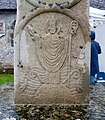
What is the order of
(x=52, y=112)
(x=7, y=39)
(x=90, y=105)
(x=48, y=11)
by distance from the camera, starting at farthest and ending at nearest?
(x=7, y=39), (x=90, y=105), (x=48, y=11), (x=52, y=112)

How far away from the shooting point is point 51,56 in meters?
5.55

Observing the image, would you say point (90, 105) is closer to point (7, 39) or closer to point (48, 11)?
point (48, 11)

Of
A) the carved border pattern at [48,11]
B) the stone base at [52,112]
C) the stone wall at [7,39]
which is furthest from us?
the stone wall at [7,39]

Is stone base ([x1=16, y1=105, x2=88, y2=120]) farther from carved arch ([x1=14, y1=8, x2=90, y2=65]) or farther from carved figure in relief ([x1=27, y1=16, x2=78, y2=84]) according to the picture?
carved arch ([x1=14, y1=8, x2=90, y2=65])

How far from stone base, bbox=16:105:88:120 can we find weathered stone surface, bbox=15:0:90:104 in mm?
198

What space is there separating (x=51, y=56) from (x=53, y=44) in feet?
0.63

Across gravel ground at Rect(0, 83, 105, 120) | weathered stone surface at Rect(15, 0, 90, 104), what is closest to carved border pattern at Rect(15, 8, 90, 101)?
weathered stone surface at Rect(15, 0, 90, 104)

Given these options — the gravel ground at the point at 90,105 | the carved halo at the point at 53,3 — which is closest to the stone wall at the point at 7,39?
the gravel ground at the point at 90,105

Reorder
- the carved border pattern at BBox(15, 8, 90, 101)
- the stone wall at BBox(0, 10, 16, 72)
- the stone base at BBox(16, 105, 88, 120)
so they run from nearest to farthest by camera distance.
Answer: the stone base at BBox(16, 105, 88, 120) → the carved border pattern at BBox(15, 8, 90, 101) → the stone wall at BBox(0, 10, 16, 72)

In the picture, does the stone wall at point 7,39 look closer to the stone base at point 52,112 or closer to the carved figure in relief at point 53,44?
the carved figure in relief at point 53,44

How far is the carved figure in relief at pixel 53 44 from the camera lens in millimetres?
5512

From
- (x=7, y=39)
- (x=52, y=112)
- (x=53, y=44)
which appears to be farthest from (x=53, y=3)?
(x=7, y=39)

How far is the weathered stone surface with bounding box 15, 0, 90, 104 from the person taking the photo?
5.51 metres

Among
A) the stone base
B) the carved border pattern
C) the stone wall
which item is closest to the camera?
the stone base
